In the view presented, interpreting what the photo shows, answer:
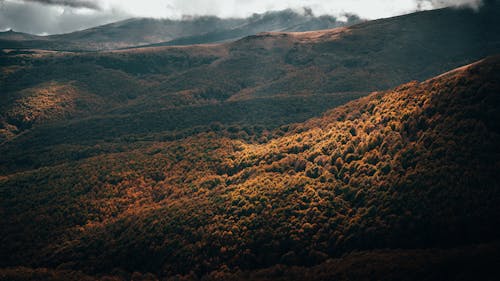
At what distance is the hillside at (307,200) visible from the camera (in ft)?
287

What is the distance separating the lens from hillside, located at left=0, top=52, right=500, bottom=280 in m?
87.6

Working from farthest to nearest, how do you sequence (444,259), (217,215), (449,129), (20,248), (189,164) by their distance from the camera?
1. (189,164)
2. (20,248)
3. (217,215)
4. (449,129)
5. (444,259)

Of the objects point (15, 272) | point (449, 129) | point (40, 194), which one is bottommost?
point (15, 272)

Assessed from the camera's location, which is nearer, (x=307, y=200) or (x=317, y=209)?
(x=317, y=209)

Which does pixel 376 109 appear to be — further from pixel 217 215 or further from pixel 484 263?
pixel 484 263

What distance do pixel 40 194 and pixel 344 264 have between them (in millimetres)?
139690

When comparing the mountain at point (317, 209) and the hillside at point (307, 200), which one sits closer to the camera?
the mountain at point (317, 209)

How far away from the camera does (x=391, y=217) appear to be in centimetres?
9012

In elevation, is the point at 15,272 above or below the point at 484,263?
below

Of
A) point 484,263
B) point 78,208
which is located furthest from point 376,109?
point 78,208

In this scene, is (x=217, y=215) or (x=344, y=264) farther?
(x=217, y=215)

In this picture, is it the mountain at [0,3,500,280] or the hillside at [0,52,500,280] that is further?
the hillside at [0,52,500,280]

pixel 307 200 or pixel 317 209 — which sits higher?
pixel 307 200

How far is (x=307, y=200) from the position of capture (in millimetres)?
112562
